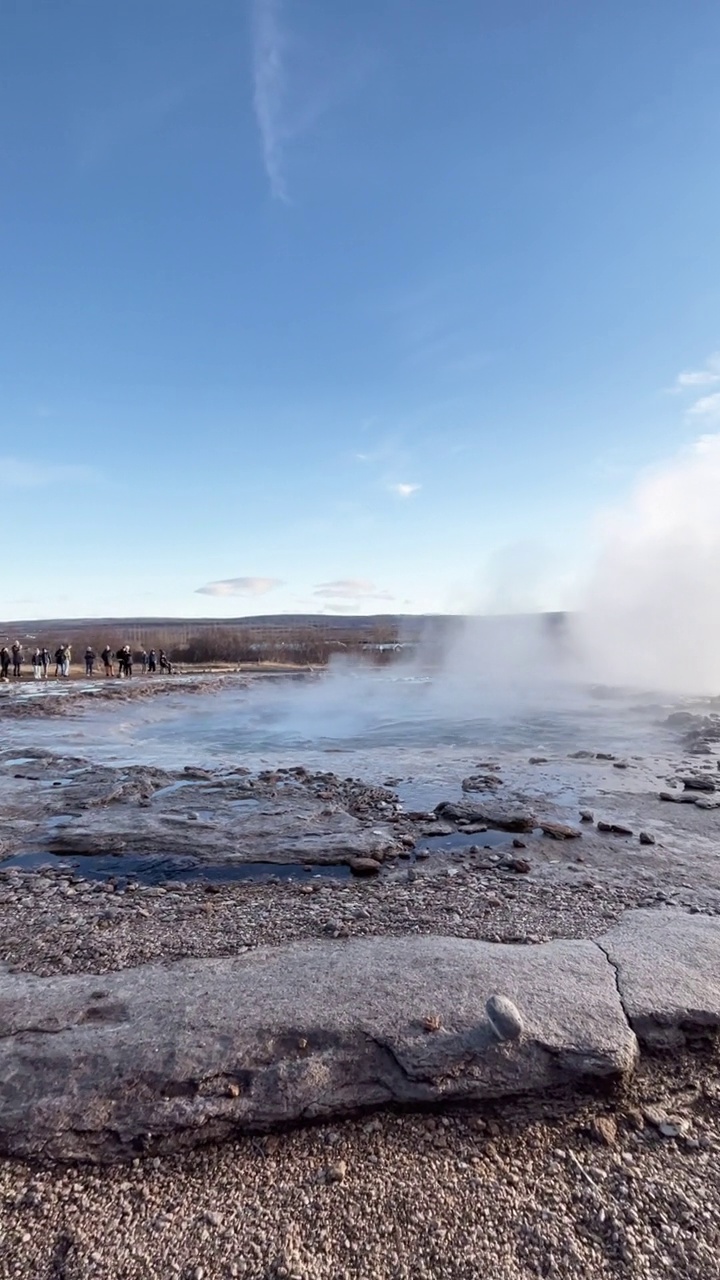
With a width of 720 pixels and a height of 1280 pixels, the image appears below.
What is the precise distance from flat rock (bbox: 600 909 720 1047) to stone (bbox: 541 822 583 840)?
212cm

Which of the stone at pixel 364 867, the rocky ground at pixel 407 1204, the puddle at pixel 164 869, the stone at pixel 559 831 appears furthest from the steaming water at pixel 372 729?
the rocky ground at pixel 407 1204

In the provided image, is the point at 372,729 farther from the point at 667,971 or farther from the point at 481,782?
the point at 667,971

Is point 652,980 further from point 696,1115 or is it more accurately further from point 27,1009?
point 27,1009

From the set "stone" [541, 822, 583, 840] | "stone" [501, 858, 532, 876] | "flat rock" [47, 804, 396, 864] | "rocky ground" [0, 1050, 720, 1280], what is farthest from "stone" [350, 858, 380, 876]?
"rocky ground" [0, 1050, 720, 1280]

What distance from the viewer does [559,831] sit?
705 cm

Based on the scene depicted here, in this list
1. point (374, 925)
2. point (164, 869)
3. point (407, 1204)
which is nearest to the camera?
point (407, 1204)

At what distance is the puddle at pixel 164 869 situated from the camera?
235 inches

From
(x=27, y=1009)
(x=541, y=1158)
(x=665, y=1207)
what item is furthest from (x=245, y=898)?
(x=665, y=1207)

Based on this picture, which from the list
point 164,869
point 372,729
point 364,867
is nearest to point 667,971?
point 364,867

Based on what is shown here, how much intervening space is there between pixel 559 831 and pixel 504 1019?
4.27m

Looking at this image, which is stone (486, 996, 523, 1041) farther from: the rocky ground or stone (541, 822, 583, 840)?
stone (541, 822, 583, 840)

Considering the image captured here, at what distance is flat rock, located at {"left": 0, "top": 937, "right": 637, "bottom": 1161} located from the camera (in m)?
2.66

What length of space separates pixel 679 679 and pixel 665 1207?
85.5 feet

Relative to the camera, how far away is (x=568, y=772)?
10.3m
